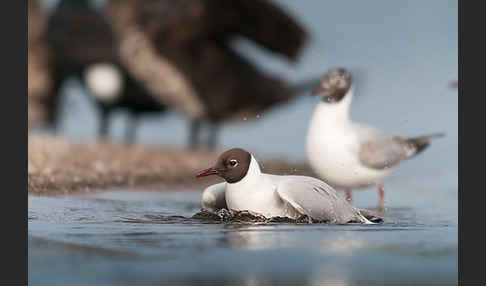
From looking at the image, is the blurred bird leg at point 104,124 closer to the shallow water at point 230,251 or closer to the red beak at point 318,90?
the red beak at point 318,90

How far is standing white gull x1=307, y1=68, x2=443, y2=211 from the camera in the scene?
4008 millimetres

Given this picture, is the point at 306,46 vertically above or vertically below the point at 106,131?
above

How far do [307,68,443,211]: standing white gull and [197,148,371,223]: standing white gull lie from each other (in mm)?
835

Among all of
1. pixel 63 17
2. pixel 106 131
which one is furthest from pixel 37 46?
pixel 106 131

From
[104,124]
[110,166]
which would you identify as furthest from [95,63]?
[110,166]

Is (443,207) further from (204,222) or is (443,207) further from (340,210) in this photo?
(204,222)

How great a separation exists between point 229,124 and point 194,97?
746 mm

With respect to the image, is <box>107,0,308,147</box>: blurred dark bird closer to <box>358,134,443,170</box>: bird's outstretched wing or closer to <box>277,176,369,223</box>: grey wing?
<box>358,134,443,170</box>: bird's outstretched wing

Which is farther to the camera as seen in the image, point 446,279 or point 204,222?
point 204,222

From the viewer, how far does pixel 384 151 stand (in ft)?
13.5

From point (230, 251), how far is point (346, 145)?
2.02 meters

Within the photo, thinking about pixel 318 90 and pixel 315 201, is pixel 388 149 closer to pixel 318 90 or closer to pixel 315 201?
pixel 318 90

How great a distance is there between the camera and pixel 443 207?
391cm

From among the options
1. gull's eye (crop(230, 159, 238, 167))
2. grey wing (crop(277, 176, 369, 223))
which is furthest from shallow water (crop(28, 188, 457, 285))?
gull's eye (crop(230, 159, 238, 167))
